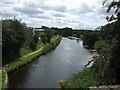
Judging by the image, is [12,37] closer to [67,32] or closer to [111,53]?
[111,53]

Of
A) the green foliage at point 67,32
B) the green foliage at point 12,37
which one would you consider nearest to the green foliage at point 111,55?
the green foliage at point 12,37

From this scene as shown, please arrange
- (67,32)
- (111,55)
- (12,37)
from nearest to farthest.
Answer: (111,55)
(12,37)
(67,32)

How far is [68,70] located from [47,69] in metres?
3.08

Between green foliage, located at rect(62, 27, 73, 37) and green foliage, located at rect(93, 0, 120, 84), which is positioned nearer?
green foliage, located at rect(93, 0, 120, 84)

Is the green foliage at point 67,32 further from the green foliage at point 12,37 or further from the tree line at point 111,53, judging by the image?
the tree line at point 111,53

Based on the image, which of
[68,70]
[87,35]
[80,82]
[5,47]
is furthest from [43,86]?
[87,35]

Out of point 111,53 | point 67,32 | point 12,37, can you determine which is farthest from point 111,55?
point 67,32

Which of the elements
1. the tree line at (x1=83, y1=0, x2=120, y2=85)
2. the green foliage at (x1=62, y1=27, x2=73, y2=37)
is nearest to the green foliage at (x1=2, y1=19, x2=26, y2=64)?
the tree line at (x1=83, y1=0, x2=120, y2=85)

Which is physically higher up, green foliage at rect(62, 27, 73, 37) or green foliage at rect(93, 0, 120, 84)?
green foliage at rect(93, 0, 120, 84)

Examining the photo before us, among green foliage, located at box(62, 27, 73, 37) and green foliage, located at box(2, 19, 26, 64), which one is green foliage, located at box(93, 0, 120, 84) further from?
green foliage, located at box(62, 27, 73, 37)

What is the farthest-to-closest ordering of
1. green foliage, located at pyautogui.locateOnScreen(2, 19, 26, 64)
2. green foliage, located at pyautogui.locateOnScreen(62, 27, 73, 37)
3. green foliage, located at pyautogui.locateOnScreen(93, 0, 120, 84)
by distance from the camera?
green foliage, located at pyautogui.locateOnScreen(62, 27, 73, 37), green foliage, located at pyautogui.locateOnScreen(2, 19, 26, 64), green foliage, located at pyautogui.locateOnScreen(93, 0, 120, 84)

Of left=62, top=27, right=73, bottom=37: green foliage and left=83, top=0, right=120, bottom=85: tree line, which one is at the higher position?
left=83, top=0, right=120, bottom=85: tree line

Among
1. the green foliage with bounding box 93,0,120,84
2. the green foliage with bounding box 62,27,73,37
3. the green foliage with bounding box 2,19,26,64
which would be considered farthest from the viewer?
the green foliage with bounding box 62,27,73,37

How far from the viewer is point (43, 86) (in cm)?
2712
